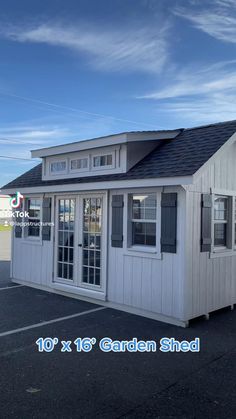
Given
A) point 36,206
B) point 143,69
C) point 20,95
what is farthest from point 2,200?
point 36,206

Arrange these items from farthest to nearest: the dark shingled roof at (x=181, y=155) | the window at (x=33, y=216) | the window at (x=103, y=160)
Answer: the window at (x=33, y=216)
the window at (x=103, y=160)
the dark shingled roof at (x=181, y=155)

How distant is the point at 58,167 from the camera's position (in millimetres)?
9219

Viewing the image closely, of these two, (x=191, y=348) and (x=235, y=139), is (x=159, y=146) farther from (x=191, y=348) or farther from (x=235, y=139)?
(x=191, y=348)

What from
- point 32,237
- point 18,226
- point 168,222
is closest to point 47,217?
point 32,237

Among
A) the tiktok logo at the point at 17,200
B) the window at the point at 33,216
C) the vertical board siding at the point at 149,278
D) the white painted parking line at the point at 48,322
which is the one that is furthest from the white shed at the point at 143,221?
the tiktok logo at the point at 17,200

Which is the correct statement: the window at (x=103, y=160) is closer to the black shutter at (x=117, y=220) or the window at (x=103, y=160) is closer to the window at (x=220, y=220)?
the black shutter at (x=117, y=220)

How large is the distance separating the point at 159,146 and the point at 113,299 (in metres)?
3.44

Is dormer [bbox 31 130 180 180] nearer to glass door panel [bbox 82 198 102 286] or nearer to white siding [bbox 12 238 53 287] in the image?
glass door panel [bbox 82 198 102 286]

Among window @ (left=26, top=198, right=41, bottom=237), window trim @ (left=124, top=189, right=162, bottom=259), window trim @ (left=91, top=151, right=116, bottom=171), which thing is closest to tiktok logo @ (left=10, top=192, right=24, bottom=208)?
window @ (left=26, top=198, right=41, bottom=237)

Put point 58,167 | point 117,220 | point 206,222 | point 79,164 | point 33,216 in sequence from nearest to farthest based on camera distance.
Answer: point 206,222 → point 117,220 → point 79,164 → point 58,167 → point 33,216

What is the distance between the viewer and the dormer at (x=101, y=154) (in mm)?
7453

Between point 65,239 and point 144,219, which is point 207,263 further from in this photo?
point 65,239

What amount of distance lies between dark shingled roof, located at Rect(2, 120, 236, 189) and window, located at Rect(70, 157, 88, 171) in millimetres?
354

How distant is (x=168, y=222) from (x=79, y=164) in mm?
3095
